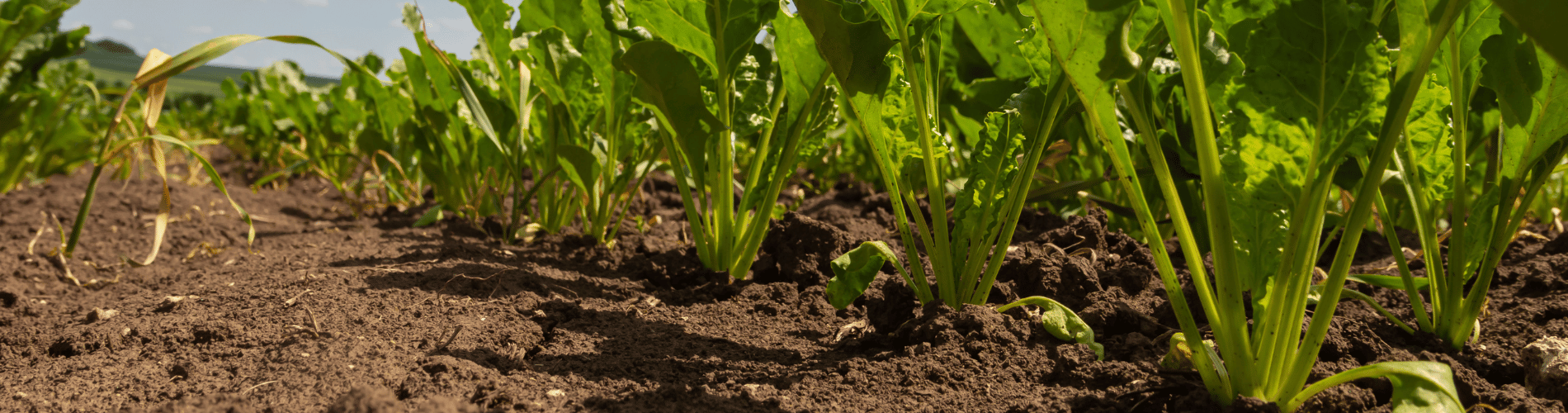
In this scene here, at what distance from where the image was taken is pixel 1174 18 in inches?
31.2

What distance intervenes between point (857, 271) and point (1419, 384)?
2.27ft

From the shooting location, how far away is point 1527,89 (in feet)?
3.61

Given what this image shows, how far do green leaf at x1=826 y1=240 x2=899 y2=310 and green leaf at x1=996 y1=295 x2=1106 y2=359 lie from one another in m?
0.24

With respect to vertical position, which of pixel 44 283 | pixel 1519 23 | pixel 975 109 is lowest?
pixel 44 283

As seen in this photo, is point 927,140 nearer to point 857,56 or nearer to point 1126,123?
point 857,56

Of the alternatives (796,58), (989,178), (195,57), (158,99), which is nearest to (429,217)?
(158,99)

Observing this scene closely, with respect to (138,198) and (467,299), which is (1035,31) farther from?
(138,198)

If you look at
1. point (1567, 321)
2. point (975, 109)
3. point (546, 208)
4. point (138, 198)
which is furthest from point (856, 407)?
point (138, 198)

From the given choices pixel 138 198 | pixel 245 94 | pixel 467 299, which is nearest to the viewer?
pixel 467 299

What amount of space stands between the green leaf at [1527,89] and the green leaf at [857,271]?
2.89ft

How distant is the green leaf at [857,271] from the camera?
122cm

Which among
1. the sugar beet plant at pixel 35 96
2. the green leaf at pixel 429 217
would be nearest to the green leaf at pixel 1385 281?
the green leaf at pixel 429 217

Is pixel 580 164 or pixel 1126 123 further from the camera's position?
pixel 580 164

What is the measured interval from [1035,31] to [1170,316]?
621 mm
